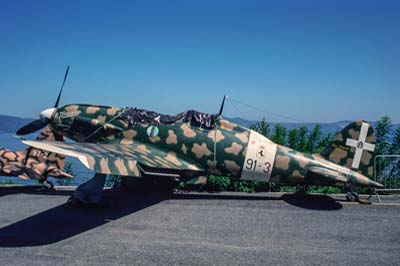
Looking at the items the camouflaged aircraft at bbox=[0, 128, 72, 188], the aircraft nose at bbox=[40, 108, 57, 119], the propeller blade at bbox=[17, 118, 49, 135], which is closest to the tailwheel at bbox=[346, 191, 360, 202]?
the camouflaged aircraft at bbox=[0, 128, 72, 188]

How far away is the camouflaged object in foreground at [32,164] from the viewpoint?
11141 mm

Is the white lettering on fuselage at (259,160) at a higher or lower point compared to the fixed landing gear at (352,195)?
higher

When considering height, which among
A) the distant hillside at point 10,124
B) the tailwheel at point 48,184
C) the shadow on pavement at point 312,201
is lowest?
the distant hillside at point 10,124

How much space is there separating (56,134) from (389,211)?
10815mm

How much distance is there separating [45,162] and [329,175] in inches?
357

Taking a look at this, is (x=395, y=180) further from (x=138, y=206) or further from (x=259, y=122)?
(x=138, y=206)

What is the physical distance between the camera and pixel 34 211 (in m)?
9.19

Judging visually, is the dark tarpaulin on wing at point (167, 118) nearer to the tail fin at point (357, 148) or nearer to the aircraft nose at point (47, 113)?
the aircraft nose at point (47, 113)

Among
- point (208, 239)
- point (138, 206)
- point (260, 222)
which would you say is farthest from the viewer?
point (138, 206)

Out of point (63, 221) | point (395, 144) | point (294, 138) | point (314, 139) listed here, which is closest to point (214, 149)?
point (63, 221)

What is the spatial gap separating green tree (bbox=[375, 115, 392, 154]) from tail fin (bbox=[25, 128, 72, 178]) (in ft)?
39.6

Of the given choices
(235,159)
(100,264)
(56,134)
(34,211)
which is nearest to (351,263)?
(100,264)

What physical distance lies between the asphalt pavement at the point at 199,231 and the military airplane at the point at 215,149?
893mm

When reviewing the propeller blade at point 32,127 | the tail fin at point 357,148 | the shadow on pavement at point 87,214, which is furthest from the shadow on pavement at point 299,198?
the propeller blade at point 32,127
